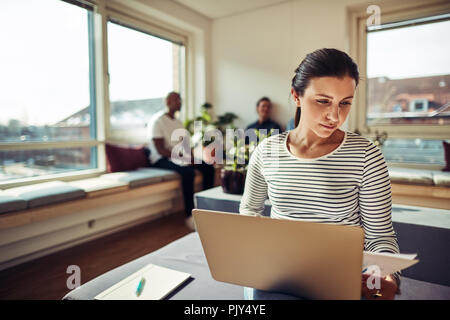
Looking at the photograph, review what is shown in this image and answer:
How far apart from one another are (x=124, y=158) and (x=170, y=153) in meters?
0.53

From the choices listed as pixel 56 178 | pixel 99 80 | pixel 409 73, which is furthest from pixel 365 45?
pixel 56 178

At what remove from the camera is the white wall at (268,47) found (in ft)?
12.5

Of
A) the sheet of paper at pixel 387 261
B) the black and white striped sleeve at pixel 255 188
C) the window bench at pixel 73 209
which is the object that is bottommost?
the window bench at pixel 73 209

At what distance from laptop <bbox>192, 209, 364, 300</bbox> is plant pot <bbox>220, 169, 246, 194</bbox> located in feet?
4.57

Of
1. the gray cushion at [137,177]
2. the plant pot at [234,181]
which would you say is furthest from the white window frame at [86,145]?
the plant pot at [234,181]

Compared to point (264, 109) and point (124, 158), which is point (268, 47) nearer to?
point (264, 109)

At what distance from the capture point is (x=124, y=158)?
137 inches

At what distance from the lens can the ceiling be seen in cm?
407

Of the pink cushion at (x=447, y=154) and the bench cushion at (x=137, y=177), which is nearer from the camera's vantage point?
the bench cushion at (x=137, y=177)

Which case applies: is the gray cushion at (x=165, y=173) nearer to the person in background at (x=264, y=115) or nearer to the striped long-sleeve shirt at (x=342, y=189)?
→ the person in background at (x=264, y=115)

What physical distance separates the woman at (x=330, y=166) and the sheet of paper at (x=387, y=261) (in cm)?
19

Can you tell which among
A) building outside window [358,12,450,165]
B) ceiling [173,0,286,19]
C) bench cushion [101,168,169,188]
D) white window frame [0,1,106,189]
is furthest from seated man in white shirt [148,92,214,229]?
building outside window [358,12,450,165]

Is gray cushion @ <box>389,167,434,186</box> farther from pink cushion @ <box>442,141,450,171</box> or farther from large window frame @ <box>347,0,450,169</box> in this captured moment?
large window frame @ <box>347,0,450,169</box>

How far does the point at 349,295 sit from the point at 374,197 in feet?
1.18
